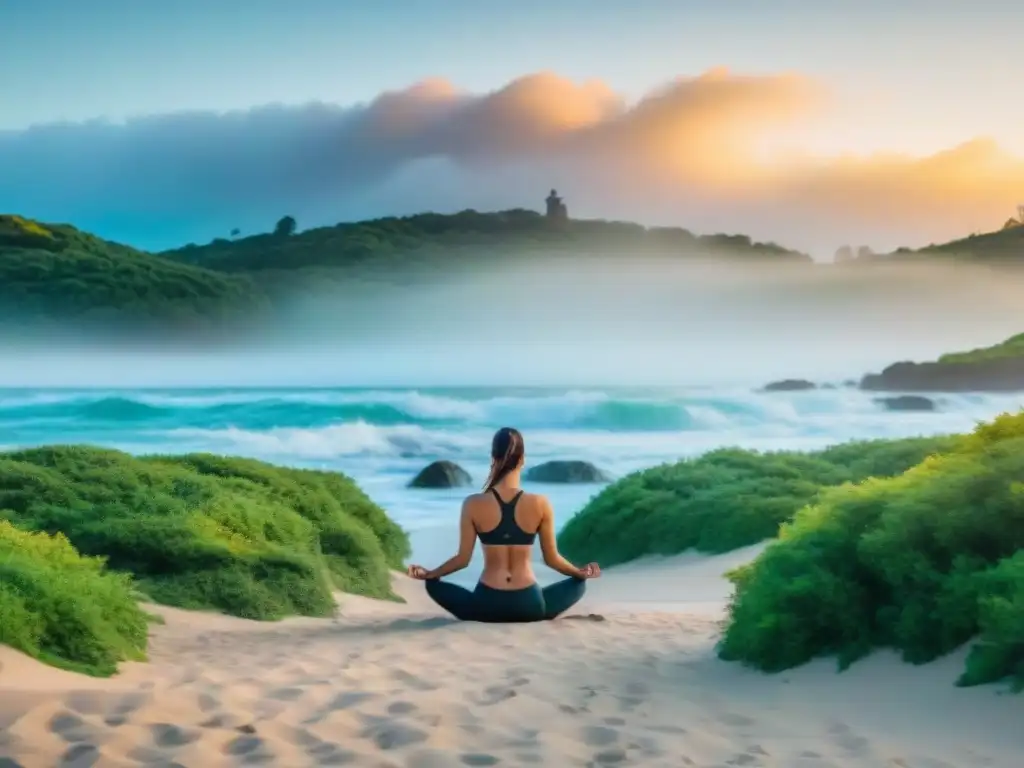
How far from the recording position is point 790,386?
25.3m

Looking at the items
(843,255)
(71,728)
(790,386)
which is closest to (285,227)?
(843,255)

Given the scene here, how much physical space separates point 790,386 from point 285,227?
11.9m

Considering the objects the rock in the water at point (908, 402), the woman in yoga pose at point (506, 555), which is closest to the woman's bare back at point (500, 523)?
the woman in yoga pose at point (506, 555)

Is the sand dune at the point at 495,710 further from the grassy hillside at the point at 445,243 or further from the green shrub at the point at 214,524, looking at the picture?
the grassy hillside at the point at 445,243

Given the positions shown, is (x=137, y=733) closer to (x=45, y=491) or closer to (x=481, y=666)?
(x=481, y=666)

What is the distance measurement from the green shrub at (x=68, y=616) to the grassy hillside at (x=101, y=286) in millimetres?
18024

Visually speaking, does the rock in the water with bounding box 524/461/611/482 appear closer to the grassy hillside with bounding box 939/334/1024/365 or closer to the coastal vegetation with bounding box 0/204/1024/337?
the coastal vegetation with bounding box 0/204/1024/337

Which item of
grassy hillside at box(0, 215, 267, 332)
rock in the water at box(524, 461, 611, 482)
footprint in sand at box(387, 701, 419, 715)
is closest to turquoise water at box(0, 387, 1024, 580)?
grassy hillside at box(0, 215, 267, 332)

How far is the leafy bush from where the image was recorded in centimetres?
1062

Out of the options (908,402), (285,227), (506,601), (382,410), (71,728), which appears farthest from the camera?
(382,410)

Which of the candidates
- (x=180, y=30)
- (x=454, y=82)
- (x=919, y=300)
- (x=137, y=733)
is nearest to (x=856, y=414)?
(x=919, y=300)

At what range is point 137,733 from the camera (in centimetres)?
314

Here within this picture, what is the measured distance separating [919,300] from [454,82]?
1017 centimetres

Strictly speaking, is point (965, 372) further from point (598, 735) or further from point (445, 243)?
point (598, 735)
